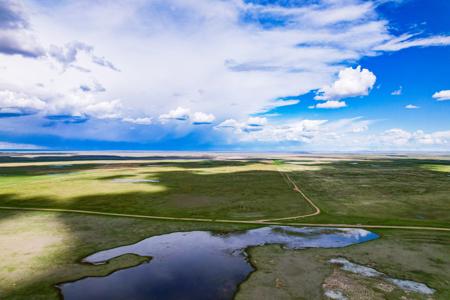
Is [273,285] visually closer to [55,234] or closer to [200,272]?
[200,272]

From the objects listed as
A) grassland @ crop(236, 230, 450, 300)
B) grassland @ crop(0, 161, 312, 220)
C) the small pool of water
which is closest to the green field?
grassland @ crop(236, 230, 450, 300)

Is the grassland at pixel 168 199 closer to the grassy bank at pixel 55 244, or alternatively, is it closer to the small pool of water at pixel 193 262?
the grassy bank at pixel 55 244

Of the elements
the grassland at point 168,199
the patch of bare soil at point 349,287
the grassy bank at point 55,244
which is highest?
the grassland at point 168,199

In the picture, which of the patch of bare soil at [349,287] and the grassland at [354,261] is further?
the grassland at [354,261]

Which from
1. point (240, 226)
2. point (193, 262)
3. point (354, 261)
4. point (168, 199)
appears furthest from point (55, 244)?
point (354, 261)

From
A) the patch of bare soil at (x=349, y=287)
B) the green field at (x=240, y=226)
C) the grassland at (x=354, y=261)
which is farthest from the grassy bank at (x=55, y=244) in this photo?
the patch of bare soil at (x=349, y=287)

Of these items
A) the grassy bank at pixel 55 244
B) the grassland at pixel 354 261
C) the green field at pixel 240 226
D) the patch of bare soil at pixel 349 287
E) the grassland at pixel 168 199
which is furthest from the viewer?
the grassland at pixel 168 199

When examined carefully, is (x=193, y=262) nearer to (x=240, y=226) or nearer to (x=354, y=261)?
(x=240, y=226)

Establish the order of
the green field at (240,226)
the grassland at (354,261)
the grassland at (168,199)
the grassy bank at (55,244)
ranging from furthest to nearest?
the grassland at (168,199) → the green field at (240,226) → the grassy bank at (55,244) → the grassland at (354,261)

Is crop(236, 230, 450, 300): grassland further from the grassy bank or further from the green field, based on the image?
the grassy bank

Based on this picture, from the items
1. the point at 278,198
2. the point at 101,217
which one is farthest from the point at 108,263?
the point at 278,198
